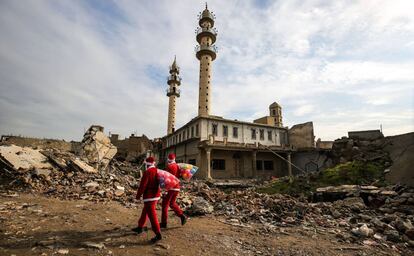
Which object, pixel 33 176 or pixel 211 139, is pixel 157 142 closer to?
pixel 211 139

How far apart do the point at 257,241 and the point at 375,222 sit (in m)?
3.65

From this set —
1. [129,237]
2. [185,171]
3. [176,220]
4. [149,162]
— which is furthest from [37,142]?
[129,237]

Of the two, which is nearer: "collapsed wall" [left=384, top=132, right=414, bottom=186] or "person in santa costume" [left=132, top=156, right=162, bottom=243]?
"person in santa costume" [left=132, top=156, right=162, bottom=243]

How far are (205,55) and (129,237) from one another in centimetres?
2703

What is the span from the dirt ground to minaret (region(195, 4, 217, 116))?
2102 centimetres

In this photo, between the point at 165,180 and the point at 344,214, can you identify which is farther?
the point at 344,214

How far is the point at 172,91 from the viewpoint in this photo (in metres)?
39.7

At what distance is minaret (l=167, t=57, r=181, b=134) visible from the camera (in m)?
37.6

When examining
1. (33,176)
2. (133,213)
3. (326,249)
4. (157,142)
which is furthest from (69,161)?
(157,142)

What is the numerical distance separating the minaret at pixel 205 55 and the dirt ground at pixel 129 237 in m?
21.0

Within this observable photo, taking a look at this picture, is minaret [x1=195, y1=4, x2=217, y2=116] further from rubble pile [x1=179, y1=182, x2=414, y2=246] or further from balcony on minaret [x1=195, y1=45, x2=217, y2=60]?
rubble pile [x1=179, y1=182, x2=414, y2=246]

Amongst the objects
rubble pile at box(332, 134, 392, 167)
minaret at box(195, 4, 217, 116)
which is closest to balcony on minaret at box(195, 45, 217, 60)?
minaret at box(195, 4, 217, 116)

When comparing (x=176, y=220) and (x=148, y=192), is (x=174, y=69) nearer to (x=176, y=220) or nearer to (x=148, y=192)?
(x=176, y=220)

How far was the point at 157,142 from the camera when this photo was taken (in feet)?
115
